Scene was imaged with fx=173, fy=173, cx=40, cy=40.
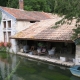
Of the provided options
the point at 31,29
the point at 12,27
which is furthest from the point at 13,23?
the point at 31,29

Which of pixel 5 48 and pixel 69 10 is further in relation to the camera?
pixel 5 48

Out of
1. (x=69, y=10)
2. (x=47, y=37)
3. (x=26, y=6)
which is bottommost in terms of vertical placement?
(x=47, y=37)

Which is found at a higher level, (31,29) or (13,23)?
(13,23)

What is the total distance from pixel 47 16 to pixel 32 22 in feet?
13.8

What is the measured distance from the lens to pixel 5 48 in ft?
72.5

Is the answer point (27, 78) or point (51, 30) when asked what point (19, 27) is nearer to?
point (51, 30)

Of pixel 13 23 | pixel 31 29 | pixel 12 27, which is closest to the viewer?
pixel 31 29

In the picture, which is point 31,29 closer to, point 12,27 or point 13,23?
point 13,23

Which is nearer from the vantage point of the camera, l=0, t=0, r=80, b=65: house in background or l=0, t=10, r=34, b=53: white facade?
l=0, t=0, r=80, b=65: house in background

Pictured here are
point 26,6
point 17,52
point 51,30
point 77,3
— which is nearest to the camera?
point 77,3

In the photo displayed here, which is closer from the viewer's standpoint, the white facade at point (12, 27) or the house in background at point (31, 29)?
the house in background at point (31, 29)

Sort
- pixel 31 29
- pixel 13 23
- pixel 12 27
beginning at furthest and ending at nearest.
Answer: pixel 12 27, pixel 13 23, pixel 31 29

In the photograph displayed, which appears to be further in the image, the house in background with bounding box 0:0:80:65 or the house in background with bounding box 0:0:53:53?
the house in background with bounding box 0:0:53:53

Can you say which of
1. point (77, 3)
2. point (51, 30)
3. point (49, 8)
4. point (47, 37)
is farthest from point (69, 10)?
point (49, 8)
